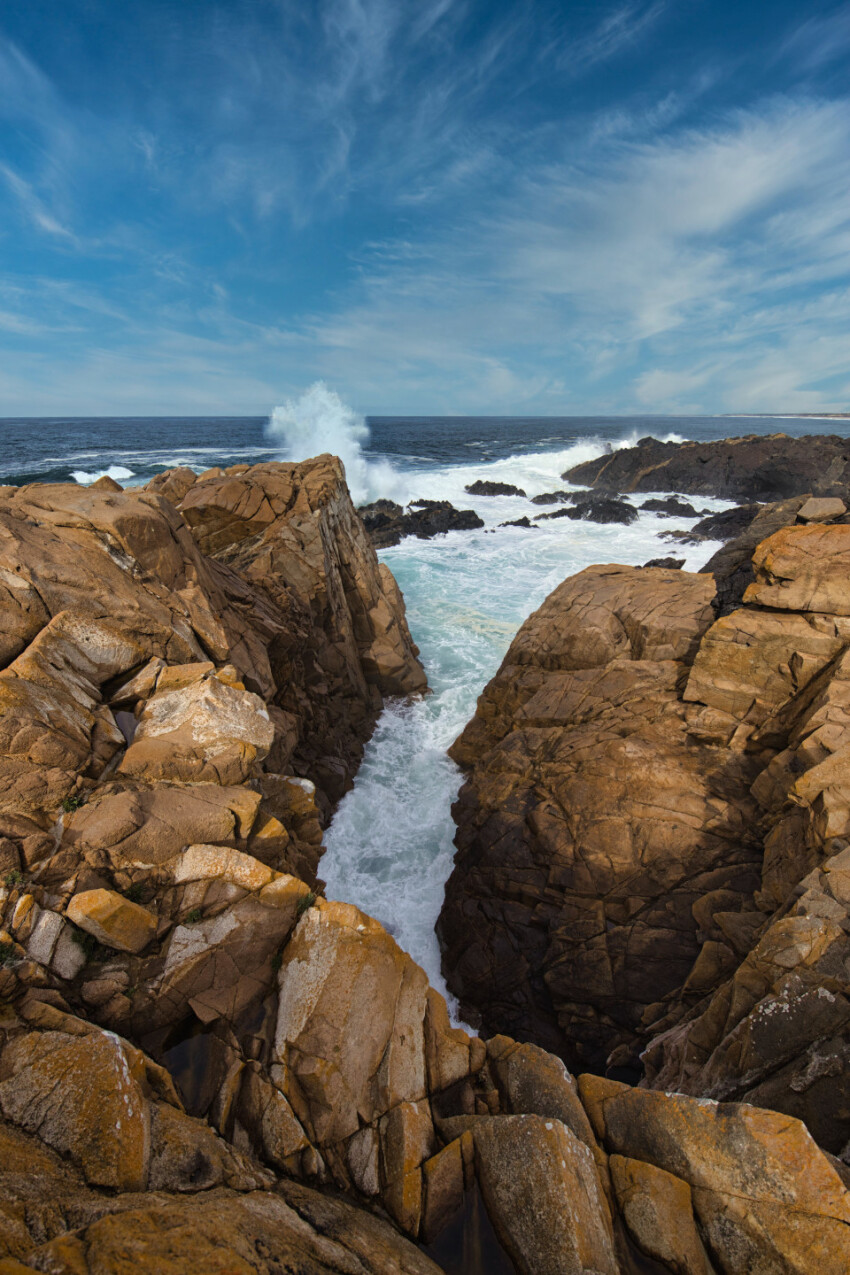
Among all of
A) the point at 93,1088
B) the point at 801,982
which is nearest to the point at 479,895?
the point at 801,982

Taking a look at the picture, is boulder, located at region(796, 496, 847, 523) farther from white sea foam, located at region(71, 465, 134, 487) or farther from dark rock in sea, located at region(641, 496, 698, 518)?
white sea foam, located at region(71, 465, 134, 487)

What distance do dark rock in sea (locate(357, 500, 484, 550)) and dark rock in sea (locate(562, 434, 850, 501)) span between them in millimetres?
24021

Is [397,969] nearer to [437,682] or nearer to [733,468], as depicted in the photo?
[437,682]

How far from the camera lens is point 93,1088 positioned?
418 cm

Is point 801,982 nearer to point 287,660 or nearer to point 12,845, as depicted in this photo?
point 12,845

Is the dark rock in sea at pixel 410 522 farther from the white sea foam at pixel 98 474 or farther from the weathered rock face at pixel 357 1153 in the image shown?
the weathered rock face at pixel 357 1153

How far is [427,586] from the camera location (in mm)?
30562

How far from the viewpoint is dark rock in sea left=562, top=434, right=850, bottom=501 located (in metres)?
47.2

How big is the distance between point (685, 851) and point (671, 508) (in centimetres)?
Result: 4317

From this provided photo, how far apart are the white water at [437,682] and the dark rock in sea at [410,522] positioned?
3.65 feet

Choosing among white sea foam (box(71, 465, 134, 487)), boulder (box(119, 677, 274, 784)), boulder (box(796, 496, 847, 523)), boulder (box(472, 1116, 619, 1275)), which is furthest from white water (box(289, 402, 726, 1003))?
white sea foam (box(71, 465, 134, 487))

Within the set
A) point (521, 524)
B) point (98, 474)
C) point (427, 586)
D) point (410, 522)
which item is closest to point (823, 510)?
point (427, 586)

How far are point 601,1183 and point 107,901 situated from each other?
5243mm

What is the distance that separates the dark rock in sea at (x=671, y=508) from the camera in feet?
149
